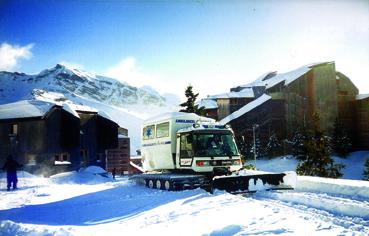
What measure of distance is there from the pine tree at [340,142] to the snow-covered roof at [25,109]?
34.6m

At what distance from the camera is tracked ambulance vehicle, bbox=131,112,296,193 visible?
13367 millimetres

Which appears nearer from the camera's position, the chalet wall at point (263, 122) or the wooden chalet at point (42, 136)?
the wooden chalet at point (42, 136)

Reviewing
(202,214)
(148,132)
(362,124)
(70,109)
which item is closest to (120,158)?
(70,109)

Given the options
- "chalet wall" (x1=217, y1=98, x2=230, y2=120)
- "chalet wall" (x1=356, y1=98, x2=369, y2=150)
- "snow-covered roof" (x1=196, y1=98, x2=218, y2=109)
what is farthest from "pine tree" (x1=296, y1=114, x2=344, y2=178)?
"snow-covered roof" (x1=196, y1=98, x2=218, y2=109)

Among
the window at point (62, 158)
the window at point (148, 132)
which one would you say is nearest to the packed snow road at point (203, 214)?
the window at point (148, 132)

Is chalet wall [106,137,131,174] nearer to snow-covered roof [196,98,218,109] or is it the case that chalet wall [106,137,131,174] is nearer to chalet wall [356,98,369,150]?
snow-covered roof [196,98,218,109]

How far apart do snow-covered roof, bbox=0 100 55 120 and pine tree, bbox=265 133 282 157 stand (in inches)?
1061

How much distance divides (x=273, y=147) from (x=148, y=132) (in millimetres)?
29395

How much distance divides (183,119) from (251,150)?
98.9ft

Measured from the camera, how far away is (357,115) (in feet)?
158

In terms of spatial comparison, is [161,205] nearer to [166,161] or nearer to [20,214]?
[20,214]

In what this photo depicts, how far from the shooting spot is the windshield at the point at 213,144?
1491cm

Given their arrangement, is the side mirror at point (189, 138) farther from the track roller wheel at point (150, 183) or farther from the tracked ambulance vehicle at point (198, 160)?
the track roller wheel at point (150, 183)

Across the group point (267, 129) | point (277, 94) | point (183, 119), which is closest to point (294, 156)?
point (267, 129)
